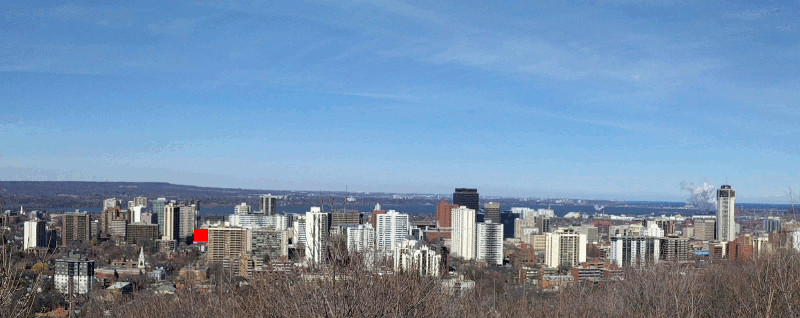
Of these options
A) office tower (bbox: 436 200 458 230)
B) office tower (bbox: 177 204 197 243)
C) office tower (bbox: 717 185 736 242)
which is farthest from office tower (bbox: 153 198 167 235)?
office tower (bbox: 717 185 736 242)

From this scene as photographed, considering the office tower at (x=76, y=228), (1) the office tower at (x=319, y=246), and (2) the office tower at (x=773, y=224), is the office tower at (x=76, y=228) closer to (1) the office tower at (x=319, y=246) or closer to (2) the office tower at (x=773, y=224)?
(2) the office tower at (x=773, y=224)

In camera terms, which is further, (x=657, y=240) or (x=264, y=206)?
(x=264, y=206)

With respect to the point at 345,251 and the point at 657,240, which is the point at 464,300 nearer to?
the point at 345,251

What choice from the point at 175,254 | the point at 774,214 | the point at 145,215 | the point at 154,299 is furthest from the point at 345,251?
the point at 145,215

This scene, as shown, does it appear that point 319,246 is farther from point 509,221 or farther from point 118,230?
point 509,221

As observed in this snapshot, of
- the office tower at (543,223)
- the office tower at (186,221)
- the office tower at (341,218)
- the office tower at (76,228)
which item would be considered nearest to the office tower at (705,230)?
the office tower at (543,223)

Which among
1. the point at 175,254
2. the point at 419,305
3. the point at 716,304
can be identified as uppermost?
the point at 419,305
